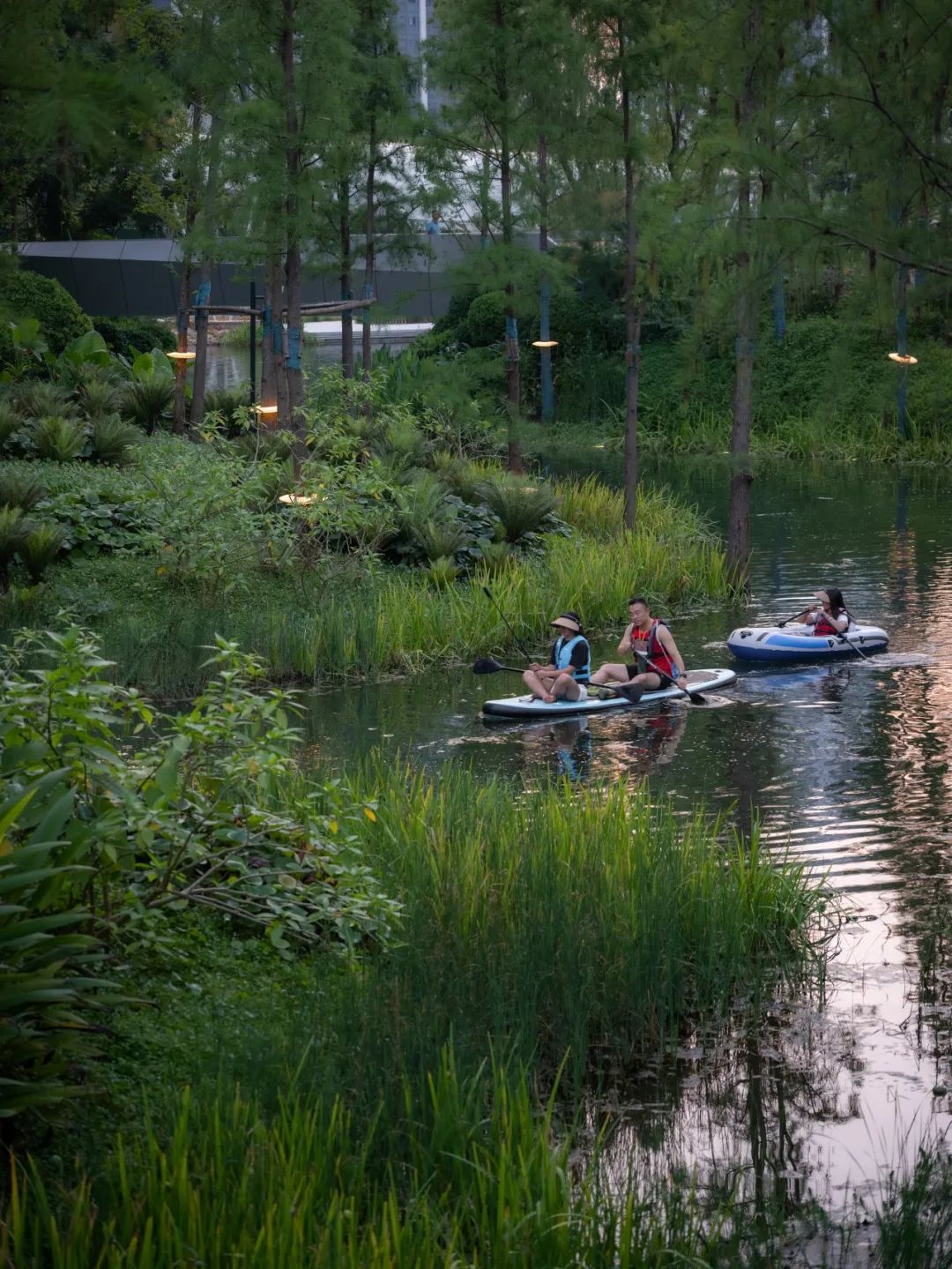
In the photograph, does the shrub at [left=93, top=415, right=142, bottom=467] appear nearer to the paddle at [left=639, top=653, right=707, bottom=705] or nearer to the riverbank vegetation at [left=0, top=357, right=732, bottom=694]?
the riverbank vegetation at [left=0, top=357, right=732, bottom=694]

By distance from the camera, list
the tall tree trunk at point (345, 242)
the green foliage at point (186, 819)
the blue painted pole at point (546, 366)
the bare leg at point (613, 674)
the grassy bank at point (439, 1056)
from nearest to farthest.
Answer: the grassy bank at point (439, 1056) < the green foliage at point (186, 819) < the bare leg at point (613, 674) < the tall tree trunk at point (345, 242) < the blue painted pole at point (546, 366)

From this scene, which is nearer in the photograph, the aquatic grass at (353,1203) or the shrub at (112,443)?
the aquatic grass at (353,1203)

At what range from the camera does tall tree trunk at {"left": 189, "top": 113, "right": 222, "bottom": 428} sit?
22.5m

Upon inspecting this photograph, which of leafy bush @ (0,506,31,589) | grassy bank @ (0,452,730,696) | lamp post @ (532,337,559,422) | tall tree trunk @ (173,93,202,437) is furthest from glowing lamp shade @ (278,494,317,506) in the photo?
lamp post @ (532,337,559,422)

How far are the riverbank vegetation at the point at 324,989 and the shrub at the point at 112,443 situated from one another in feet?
53.1

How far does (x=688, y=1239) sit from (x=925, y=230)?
5.73m

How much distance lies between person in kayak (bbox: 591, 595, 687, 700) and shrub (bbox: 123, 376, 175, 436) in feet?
50.5

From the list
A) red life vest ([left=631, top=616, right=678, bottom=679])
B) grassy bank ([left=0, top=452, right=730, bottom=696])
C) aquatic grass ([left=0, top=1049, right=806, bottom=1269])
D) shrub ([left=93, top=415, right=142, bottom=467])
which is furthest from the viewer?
shrub ([left=93, top=415, right=142, bottom=467])

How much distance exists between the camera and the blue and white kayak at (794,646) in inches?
683

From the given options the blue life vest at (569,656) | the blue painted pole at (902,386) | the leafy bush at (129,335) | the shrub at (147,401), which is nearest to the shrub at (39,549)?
the blue life vest at (569,656)

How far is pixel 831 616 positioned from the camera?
57.6 feet

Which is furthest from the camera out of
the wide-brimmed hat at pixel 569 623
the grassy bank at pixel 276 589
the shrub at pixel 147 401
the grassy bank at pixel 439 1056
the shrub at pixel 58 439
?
the shrub at pixel 147 401

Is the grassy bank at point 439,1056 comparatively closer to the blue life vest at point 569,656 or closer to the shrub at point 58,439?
Answer: the blue life vest at point 569,656

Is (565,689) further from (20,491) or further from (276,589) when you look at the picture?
(20,491)
